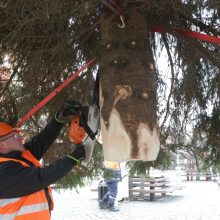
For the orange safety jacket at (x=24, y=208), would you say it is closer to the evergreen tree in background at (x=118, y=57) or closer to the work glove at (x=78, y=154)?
the work glove at (x=78, y=154)

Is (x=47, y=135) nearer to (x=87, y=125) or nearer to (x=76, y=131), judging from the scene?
(x=76, y=131)

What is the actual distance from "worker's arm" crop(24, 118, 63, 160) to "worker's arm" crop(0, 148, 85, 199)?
0.43 meters

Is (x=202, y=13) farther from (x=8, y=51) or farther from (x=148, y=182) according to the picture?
(x=148, y=182)

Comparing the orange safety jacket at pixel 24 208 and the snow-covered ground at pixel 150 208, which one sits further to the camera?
the snow-covered ground at pixel 150 208

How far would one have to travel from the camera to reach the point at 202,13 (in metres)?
2.29

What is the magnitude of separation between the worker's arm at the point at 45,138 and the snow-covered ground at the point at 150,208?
635 cm

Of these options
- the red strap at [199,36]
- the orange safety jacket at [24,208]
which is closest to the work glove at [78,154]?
the orange safety jacket at [24,208]

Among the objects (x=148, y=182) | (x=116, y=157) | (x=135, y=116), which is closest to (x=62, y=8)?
(x=135, y=116)

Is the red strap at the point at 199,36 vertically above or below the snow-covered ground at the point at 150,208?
above

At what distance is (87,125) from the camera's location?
236cm

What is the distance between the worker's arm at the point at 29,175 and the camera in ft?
7.39

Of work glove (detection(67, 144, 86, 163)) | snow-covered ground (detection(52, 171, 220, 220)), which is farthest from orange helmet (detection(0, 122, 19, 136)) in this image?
→ snow-covered ground (detection(52, 171, 220, 220))

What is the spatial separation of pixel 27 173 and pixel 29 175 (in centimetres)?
3

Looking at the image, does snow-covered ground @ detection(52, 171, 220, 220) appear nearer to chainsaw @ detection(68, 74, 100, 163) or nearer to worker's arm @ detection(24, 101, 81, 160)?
worker's arm @ detection(24, 101, 81, 160)
